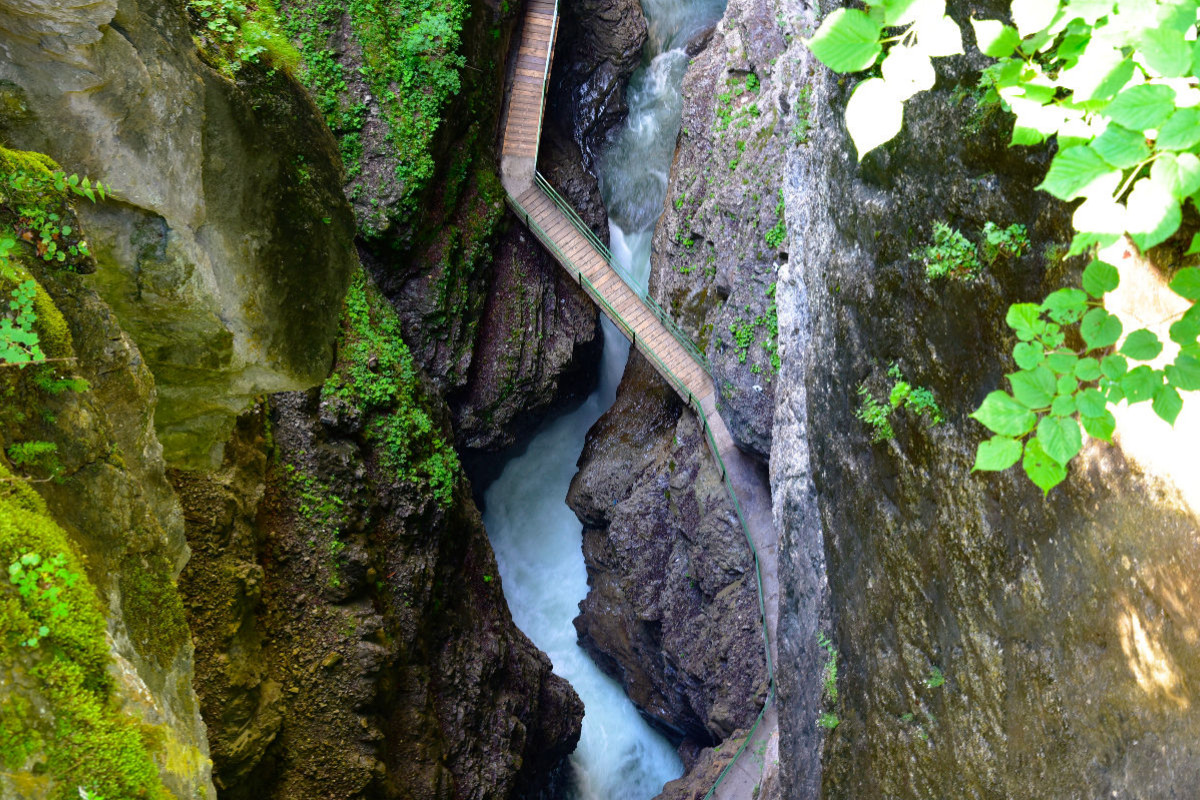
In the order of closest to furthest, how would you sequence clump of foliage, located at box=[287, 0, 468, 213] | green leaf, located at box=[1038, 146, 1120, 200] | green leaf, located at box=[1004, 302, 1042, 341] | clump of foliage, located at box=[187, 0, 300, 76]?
1. green leaf, located at box=[1038, 146, 1120, 200]
2. green leaf, located at box=[1004, 302, 1042, 341]
3. clump of foliage, located at box=[187, 0, 300, 76]
4. clump of foliage, located at box=[287, 0, 468, 213]

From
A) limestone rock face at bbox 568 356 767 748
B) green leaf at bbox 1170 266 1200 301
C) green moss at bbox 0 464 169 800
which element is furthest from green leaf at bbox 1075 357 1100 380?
limestone rock face at bbox 568 356 767 748

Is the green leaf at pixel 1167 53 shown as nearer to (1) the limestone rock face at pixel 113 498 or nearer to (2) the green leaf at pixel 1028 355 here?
(2) the green leaf at pixel 1028 355

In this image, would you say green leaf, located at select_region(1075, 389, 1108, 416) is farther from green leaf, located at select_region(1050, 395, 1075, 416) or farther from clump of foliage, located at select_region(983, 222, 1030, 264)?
clump of foliage, located at select_region(983, 222, 1030, 264)

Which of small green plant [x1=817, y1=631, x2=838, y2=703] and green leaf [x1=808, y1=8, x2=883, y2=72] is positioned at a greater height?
green leaf [x1=808, y1=8, x2=883, y2=72]

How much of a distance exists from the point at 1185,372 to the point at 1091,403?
0.87ft

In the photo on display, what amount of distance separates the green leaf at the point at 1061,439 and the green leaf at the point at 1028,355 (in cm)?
24

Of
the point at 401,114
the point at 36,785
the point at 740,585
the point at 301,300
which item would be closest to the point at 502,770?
the point at 740,585

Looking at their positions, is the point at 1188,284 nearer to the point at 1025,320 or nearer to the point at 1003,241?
the point at 1025,320

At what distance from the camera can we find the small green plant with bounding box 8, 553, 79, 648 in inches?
118

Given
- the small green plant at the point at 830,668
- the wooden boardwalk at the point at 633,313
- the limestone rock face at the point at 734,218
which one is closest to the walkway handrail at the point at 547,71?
the wooden boardwalk at the point at 633,313

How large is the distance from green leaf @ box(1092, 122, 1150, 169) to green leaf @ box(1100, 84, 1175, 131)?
0.03 m

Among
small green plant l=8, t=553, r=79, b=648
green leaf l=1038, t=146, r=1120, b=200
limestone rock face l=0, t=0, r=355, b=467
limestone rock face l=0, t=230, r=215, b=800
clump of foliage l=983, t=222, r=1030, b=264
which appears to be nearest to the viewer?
green leaf l=1038, t=146, r=1120, b=200

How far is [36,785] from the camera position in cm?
283

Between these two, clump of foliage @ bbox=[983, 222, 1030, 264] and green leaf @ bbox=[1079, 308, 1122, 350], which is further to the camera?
clump of foliage @ bbox=[983, 222, 1030, 264]
